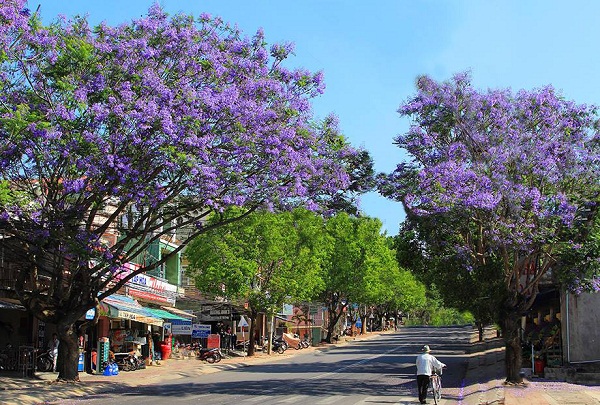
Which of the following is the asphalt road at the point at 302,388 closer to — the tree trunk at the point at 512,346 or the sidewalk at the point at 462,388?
the sidewalk at the point at 462,388

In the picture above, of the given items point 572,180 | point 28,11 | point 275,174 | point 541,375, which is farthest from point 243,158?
point 541,375

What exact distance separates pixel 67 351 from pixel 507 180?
15.0 m

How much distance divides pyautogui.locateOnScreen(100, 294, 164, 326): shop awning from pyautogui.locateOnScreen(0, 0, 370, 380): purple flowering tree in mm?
5575

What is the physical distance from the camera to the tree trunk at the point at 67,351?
2311 cm

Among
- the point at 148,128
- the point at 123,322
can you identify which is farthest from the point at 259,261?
the point at 148,128

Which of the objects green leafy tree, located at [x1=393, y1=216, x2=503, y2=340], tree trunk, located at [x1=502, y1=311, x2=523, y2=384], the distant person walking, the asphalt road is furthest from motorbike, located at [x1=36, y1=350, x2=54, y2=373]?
tree trunk, located at [x1=502, y1=311, x2=523, y2=384]

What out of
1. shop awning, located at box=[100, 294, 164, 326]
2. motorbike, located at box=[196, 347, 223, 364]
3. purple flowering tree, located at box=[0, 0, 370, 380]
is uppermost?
purple flowering tree, located at box=[0, 0, 370, 380]

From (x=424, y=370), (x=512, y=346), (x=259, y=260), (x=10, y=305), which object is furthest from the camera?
(x=259, y=260)

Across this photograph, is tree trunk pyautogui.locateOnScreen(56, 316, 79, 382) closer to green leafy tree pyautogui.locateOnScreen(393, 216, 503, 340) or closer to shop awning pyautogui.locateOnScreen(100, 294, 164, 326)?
shop awning pyautogui.locateOnScreen(100, 294, 164, 326)

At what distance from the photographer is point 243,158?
19.6 metres

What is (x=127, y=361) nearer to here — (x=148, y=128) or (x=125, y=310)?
(x=125, y=310)

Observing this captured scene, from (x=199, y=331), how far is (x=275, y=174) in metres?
21.1

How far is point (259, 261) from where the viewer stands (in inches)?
1674

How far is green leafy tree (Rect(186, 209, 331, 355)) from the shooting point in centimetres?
4062
